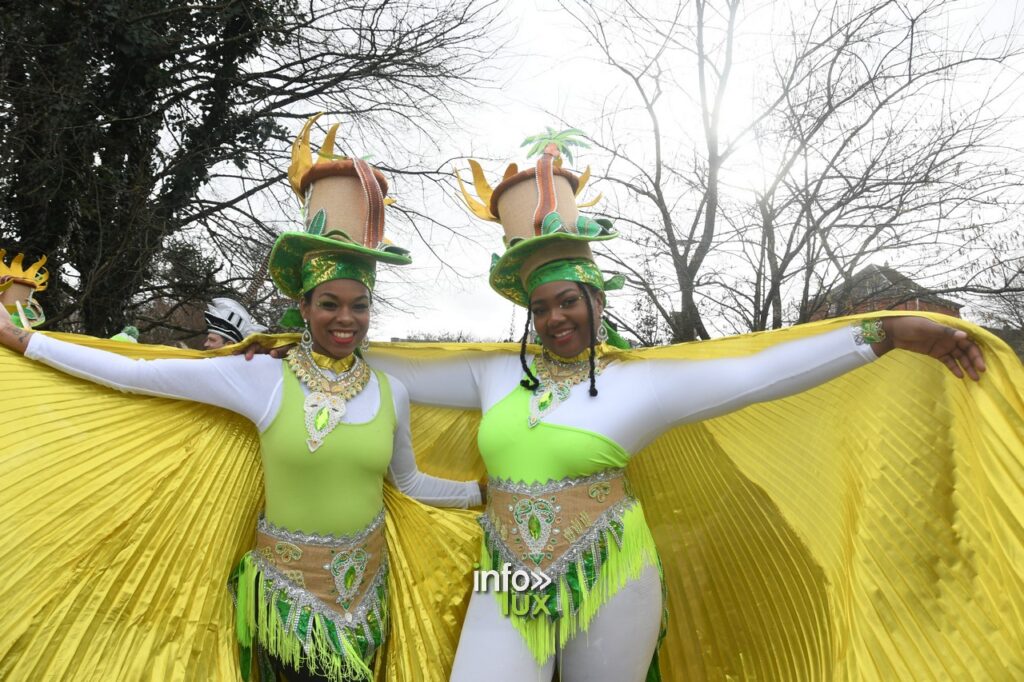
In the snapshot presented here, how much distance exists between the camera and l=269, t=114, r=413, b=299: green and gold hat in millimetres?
2217

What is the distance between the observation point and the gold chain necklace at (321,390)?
84.5 inches

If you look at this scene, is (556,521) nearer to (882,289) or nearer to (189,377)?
(189,377)

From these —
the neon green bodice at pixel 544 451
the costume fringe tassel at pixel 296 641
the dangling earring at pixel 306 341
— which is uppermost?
the dangling earring at pixel 306 341

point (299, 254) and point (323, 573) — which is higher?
point (299, 254)

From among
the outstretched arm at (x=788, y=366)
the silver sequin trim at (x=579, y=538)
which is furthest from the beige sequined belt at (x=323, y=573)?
the outstretched arm at (x=788, y=366)

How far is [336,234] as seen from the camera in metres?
2.21

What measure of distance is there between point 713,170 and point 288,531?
15.3ft

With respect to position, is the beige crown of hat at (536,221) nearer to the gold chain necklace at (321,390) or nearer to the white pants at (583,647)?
the gold chain necklace at (321,390)

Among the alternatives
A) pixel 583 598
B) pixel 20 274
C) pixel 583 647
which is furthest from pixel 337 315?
pixel 20 274

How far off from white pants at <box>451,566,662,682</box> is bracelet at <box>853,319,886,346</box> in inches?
36.9

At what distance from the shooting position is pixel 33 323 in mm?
4641

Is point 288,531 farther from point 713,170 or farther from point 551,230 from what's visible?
point 713,170

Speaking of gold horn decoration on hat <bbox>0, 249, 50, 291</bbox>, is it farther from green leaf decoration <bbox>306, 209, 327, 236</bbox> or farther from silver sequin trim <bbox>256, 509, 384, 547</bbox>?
silver sequin trim <bbox>256, 509, 384, 547</bbox>

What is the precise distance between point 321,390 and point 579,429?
84 centimetres
